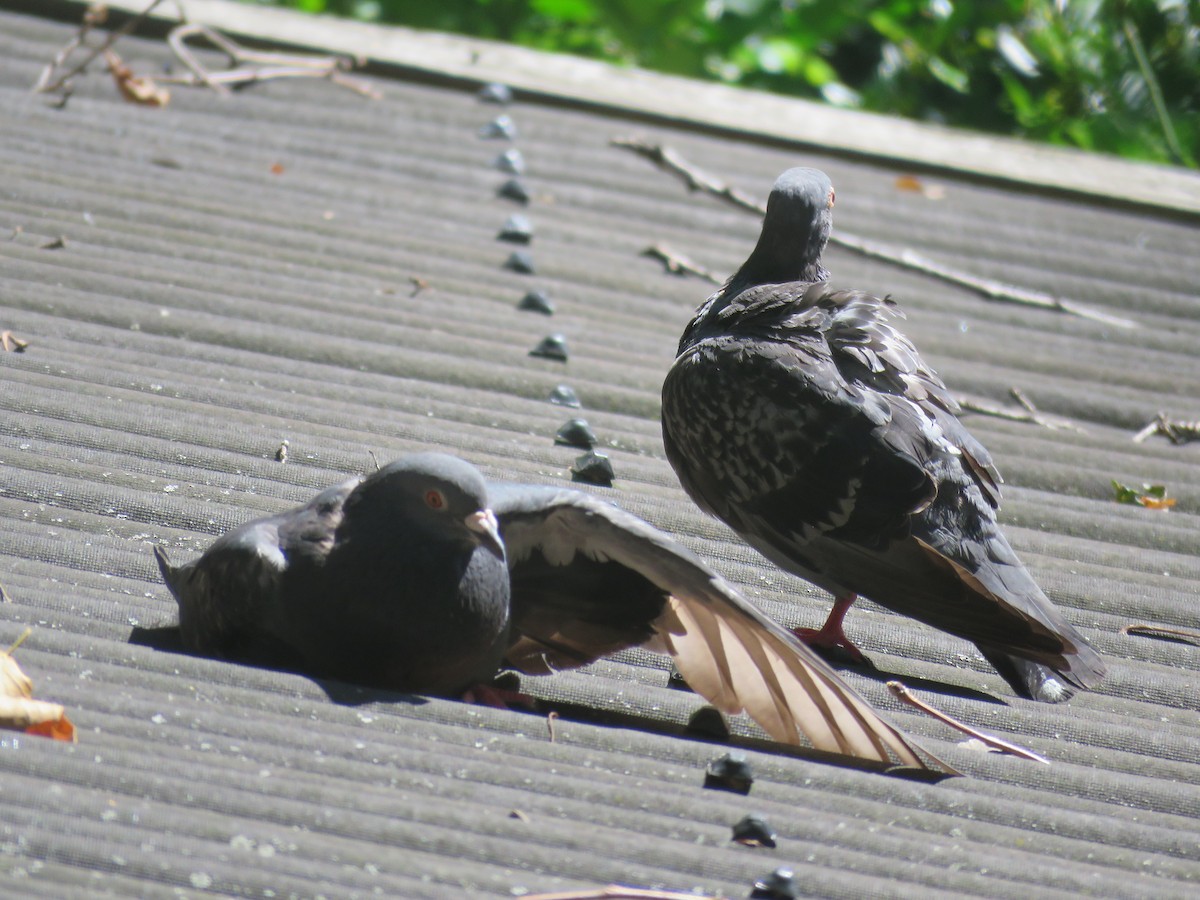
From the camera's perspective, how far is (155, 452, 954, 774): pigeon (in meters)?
2.49

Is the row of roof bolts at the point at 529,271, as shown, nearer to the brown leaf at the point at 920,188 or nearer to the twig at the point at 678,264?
the twig at the point at 678,264

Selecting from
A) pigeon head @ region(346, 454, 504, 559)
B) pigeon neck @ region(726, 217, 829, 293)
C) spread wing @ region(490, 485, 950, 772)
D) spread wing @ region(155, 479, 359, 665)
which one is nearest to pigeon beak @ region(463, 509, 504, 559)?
pigeon head @ region(346, 454, 504, 559)

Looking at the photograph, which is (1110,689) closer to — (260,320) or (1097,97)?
(260,320)

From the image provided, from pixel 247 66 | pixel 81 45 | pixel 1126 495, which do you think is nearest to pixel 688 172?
pixel 247 66

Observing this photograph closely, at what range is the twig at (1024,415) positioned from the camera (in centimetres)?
425

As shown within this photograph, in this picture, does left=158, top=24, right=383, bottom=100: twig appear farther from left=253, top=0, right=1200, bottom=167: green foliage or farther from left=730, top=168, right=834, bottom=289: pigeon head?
left=253, top=0, right=1200, bottom=167: green foliage

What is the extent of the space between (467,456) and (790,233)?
1181mm

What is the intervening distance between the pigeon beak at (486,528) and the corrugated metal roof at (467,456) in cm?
31

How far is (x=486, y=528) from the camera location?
8.16 ft

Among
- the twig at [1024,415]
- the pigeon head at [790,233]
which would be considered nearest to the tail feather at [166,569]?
the pigeon head at [790,233]

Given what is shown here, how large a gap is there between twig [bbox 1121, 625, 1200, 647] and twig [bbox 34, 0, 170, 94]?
4212 mm

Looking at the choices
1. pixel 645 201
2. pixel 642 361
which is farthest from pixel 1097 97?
pixel 642 361

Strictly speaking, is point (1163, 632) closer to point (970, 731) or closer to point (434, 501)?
point (970, 731)

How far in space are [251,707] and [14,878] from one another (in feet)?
1.95
